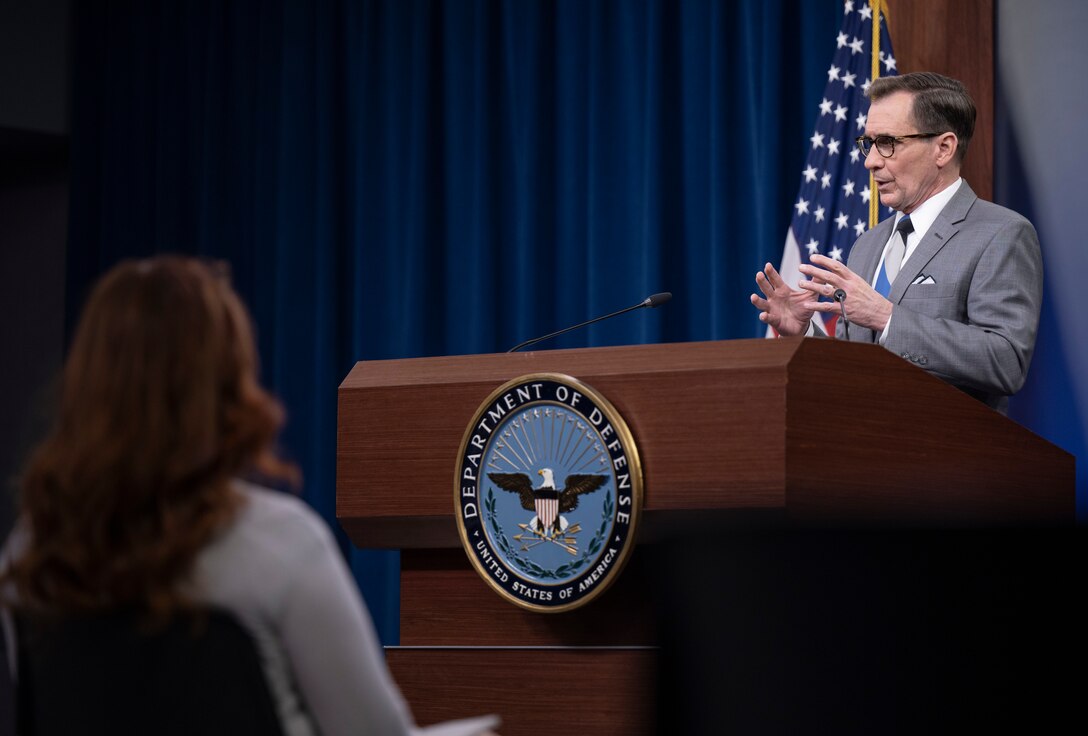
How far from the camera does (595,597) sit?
84.0 inches

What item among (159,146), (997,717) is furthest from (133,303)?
(159,146)

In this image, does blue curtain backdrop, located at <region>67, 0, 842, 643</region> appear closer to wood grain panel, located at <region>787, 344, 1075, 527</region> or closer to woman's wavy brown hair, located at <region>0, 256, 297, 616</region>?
wood grain panel, located at <region>787, 344, 1075, 527</region>

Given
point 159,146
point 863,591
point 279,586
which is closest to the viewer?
point 279,586

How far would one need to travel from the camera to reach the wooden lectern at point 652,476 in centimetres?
203

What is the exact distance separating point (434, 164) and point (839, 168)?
A: 1.94m

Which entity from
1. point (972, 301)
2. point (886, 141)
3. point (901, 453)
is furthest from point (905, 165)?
point (901, 453)

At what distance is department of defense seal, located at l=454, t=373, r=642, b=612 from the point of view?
83.5 inches

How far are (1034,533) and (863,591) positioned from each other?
0.27 metres

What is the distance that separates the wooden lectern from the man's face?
78 cm

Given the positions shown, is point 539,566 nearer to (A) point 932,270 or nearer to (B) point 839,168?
(A) point 932,270

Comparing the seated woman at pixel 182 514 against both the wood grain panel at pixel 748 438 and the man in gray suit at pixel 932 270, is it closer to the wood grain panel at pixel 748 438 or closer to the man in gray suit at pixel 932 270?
the wood grain panel at pixel 748 438

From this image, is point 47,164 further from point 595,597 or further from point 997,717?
point 997,717

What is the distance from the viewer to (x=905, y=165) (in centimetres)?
296

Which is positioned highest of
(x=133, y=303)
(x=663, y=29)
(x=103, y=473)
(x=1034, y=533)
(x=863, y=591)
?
(x=663, y=29)
